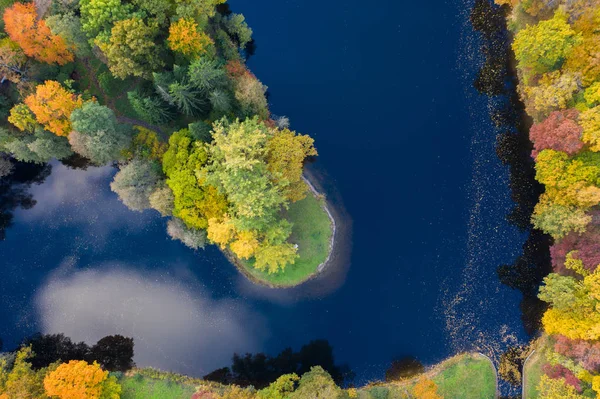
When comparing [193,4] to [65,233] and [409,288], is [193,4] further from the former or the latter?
[409,288]

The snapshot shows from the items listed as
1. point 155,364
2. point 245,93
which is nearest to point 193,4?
point 245,93

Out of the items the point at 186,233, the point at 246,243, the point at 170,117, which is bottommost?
the point at 246,243

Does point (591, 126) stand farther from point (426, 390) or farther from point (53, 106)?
point (53, 106)

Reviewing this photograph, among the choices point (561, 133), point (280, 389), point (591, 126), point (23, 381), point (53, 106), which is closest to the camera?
point (591, 126)

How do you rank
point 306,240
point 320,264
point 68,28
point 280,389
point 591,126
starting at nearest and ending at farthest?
point 591,126 < point 68,28 < point 280,389 < point 306,240 < point 320,264

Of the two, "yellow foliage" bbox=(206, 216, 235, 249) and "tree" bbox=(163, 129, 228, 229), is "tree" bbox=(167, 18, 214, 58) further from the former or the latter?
"yellow foliage" bbox=(206, 216, 235, 249)

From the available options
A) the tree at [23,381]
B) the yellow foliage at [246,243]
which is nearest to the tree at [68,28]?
the yellow foliage at [246,243]

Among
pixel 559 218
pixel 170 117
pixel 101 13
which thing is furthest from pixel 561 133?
pixel 101 13

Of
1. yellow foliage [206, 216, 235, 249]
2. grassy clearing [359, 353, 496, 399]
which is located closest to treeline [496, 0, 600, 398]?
grassy clearing [359, 353, 496, 399]

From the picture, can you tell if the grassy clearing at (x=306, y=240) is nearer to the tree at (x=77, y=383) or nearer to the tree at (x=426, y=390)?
the tree at (x=426, y=390)
